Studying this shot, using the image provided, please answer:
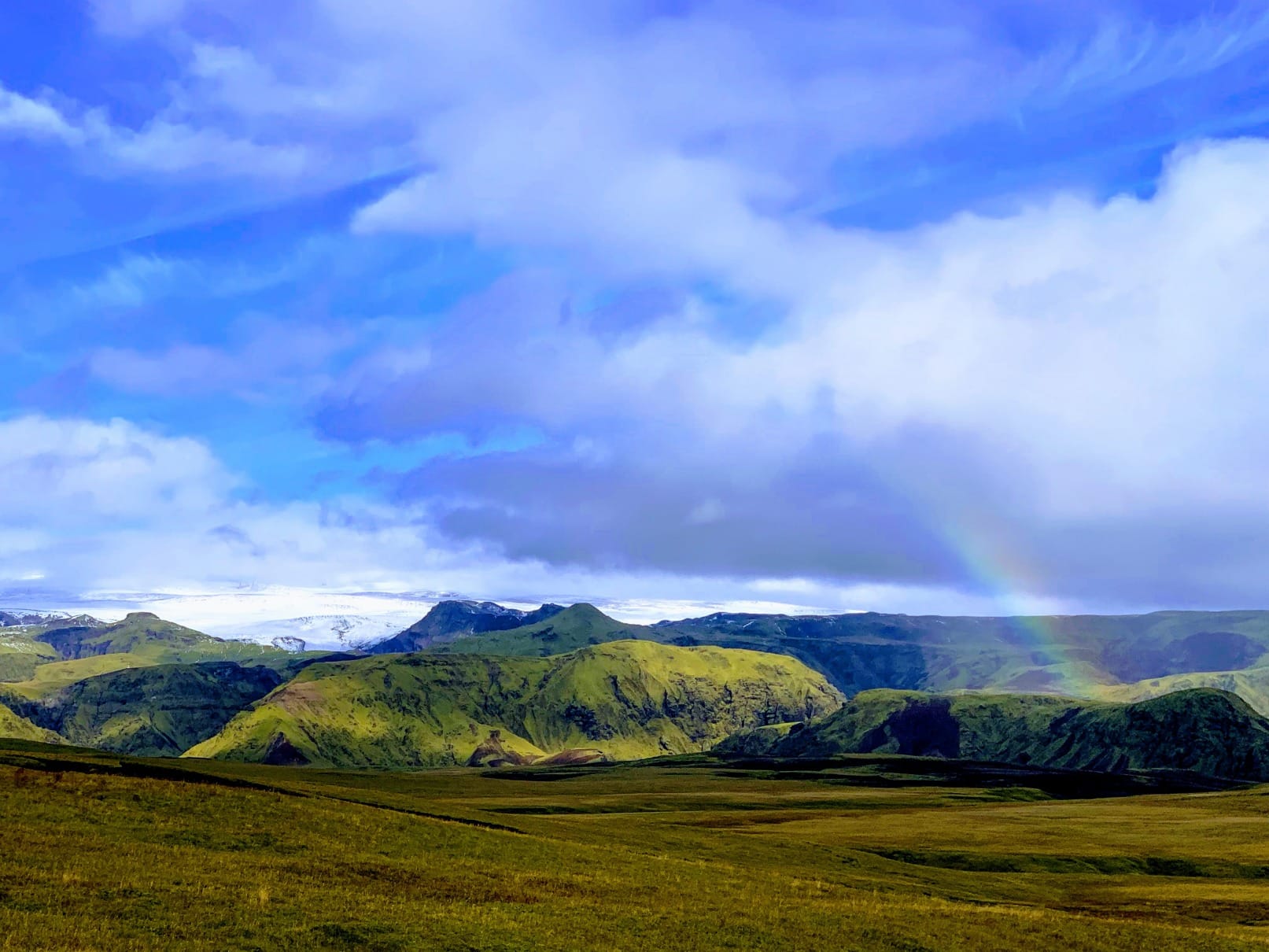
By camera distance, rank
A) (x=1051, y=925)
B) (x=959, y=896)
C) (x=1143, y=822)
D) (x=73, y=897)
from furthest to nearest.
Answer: (x=1143, y=822) < (x=959, y=896) < (x=1051, y=925) < (x=73, y=897)

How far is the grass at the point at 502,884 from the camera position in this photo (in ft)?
127

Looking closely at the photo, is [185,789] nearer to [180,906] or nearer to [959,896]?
[180,906]

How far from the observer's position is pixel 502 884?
52.9m

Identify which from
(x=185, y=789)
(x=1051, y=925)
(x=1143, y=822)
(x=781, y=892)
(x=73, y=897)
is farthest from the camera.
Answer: (x=1143, y=822)

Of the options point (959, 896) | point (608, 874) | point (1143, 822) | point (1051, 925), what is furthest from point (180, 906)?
point (1143, 822)

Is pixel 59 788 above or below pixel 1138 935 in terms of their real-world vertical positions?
above

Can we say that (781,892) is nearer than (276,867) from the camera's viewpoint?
No

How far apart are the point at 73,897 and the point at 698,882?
3370 centimetres

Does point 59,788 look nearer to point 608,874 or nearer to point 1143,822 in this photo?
point 608,874

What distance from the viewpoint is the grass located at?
38.8 metres

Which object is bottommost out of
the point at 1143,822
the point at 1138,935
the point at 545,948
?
the point at 1143,822

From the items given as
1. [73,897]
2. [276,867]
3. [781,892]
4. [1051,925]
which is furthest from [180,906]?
[1051,925]

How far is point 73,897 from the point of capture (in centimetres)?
3853

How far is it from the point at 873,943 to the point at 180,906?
29.5m
